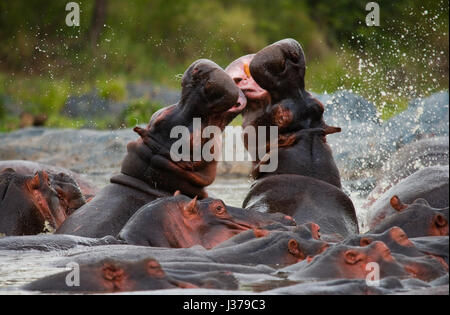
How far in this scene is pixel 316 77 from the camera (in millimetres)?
15008

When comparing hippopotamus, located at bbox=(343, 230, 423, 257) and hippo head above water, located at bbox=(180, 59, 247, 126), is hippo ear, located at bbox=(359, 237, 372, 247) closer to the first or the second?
hippopotamus, located at bbox=(343, 230, 423, 257)

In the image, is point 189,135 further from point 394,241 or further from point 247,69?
point 394,241

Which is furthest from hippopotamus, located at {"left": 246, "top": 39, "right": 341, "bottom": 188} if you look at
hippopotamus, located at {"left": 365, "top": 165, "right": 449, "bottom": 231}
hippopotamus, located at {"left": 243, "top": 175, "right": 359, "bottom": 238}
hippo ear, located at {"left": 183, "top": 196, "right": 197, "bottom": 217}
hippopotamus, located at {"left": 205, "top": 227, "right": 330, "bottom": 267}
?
hippopotamus, located at {"left": 205, "top": 227, "right": 330, "bottom": 267}

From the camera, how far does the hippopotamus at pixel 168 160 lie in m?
6.33

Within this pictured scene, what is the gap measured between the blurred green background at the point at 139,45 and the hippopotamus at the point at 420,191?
6.77 metres

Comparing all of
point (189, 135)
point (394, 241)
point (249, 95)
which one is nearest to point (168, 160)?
point (189, 135)

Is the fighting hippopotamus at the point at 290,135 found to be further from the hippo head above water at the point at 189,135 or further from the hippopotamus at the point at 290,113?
the hippo head above water at the point at 189,135

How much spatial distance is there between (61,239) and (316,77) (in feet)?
31.4

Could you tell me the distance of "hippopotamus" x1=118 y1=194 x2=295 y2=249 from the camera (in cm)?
556

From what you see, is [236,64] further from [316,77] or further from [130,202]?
[316,77]

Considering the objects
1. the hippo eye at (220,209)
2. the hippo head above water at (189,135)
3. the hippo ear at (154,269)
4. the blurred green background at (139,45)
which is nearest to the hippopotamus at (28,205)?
the hippo head above water at (189,135)

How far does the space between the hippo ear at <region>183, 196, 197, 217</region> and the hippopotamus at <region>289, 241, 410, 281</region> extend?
109 cm
